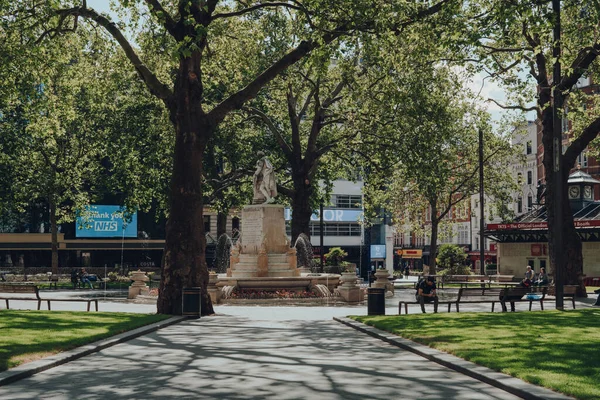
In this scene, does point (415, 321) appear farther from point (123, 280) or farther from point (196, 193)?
point (123, 280)

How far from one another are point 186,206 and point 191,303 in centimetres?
269

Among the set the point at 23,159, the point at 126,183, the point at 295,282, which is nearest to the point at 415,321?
the point at 295,282

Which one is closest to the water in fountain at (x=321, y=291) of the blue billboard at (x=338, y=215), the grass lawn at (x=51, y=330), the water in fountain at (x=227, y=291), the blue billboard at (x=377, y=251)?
the water in fountain at (x=227, y=291)

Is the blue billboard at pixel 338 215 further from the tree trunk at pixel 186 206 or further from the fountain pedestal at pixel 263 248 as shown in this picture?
the tree trunk at pixel 186 206

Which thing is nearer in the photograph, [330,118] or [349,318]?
[349,318]

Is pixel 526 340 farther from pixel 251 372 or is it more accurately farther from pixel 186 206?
pixel 186 206

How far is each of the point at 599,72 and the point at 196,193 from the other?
1741cm

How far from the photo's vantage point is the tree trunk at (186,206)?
22.0 meters

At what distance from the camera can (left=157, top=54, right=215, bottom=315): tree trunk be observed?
22.0m

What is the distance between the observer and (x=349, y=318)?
21.1m

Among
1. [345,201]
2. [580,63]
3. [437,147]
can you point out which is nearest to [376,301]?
[580,63]

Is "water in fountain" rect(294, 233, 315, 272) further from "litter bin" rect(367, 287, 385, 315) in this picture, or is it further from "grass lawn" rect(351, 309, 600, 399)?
"grass lawn" rect(351, 309, 600, 399)

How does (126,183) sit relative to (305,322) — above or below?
above

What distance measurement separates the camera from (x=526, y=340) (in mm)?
14055
